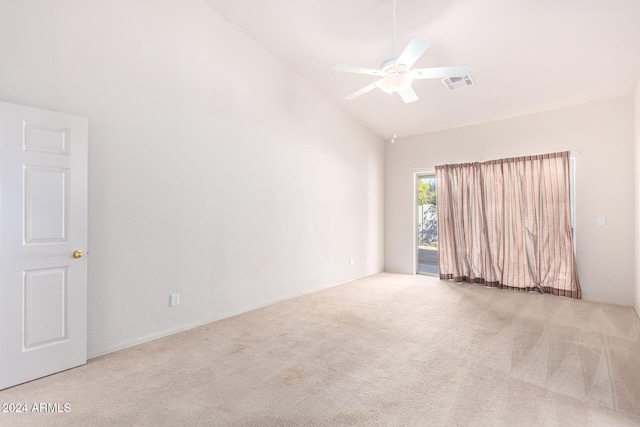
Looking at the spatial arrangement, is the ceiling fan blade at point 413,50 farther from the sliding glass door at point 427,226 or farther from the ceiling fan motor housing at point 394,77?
the sliding glass door at point 427,226

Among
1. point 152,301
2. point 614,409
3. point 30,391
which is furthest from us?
point 152,301

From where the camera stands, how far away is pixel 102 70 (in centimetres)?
287

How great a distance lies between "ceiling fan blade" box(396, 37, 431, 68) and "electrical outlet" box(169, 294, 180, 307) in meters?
3.10

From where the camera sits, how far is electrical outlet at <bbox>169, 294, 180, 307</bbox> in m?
3.32

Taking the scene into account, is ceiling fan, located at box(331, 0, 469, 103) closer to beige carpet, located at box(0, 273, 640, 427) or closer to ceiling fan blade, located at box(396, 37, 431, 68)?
ceiling fan blade, located at box(396, 37, 431, 68)

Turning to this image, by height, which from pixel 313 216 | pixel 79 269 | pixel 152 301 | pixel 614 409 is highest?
pixel 313 216

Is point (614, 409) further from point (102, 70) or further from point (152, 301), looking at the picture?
point (102, 70)

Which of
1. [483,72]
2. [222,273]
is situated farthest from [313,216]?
[483,72]

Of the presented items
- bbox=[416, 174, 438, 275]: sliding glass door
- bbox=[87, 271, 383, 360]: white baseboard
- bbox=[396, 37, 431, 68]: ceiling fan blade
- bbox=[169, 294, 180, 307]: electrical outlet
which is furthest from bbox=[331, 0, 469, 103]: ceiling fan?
bbox=[416, 174, 438, 275]: sliding glass door

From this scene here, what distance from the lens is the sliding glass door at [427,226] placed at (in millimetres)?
6223

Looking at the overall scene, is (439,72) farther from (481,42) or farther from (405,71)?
(481,42)

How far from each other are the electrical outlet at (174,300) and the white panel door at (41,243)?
0.80m

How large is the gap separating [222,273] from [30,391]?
6.14 feet

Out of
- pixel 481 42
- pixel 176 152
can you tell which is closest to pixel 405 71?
pixel 481 42
